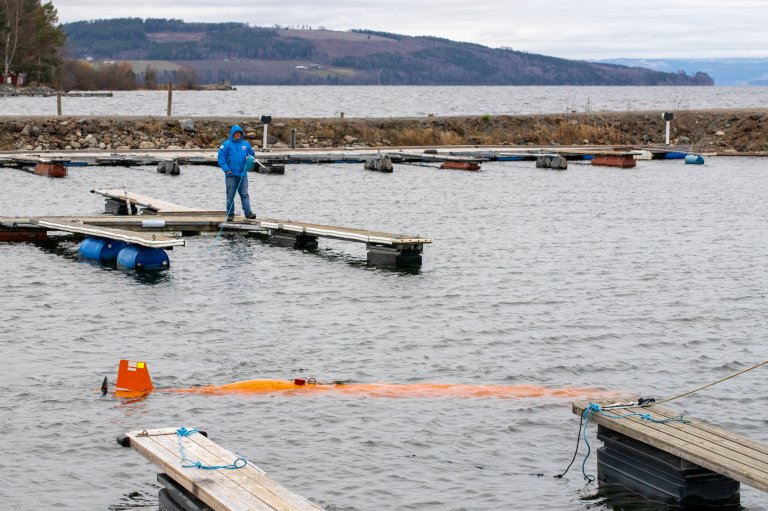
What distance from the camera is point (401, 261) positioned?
94.3 feet

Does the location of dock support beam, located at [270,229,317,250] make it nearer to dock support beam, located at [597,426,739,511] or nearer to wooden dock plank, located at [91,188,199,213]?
wooden dock plank, located at [91,188,199,213]

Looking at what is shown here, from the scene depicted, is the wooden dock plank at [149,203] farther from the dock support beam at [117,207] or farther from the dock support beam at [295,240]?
the dock support beam at [295,240]

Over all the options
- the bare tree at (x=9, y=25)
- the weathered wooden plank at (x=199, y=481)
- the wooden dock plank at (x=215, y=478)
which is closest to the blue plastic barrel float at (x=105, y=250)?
the wooden dock plank at (x=215, y=478)

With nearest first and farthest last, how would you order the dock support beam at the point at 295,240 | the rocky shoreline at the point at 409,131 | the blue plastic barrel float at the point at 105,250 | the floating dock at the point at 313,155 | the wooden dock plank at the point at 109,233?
the wooden dock plank at the point at 109,233, the blue plastic barrel float at the point at 105,250, the dock support beam at the point at 295,240, the floating dock at the point at 313,155, the rocky shoreline at the point at 409,131

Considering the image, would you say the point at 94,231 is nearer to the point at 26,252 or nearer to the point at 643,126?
the point at 26,252

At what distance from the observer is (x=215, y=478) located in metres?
11.7

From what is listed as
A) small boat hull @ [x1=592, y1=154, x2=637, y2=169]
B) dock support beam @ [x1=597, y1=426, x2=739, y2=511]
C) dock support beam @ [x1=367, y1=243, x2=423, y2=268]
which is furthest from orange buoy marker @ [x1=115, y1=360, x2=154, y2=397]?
small boat hull @ [x1=592, y1=154, x2=637, y2=169]

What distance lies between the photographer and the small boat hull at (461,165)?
57.5 m

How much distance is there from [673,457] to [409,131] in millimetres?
58249

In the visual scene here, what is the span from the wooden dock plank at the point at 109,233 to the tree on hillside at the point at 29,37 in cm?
12785

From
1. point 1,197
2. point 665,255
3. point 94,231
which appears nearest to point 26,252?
point 94,231

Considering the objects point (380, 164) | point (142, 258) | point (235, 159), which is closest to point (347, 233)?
point (235, 159)

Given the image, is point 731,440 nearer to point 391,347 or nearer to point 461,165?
point 391,347

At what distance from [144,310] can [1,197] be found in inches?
862
